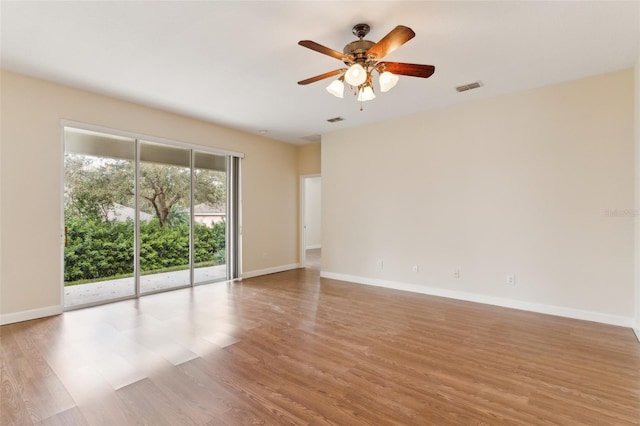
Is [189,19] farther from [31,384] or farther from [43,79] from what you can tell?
[31,384]

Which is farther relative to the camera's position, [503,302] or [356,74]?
[503,302]

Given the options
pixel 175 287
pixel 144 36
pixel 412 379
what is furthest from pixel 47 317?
pixel 412 379

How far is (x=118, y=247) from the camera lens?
4441mm

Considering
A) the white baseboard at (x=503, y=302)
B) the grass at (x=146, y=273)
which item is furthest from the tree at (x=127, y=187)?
the white baseboard at (x=503, y=302)

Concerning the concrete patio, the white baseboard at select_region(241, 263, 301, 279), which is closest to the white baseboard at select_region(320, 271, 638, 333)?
the white baseboard at select_region(241, 263, 301, 279)

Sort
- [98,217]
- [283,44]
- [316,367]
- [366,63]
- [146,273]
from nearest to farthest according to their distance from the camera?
[316,367] → [366,63] → [283,44] → [98,217] → [146,273]

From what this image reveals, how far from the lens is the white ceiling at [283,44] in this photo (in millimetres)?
2389

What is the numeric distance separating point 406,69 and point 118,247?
454 centimetres

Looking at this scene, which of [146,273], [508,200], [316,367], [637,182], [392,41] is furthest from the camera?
[146,273]

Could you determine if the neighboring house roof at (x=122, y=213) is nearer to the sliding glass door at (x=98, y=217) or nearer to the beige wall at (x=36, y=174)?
the sliding glass door at (x=98, y=217)

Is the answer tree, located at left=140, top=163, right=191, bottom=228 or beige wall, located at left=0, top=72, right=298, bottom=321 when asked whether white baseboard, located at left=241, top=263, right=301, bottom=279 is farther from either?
beige wall, located at left=0, top=72, right=298, bottom=321

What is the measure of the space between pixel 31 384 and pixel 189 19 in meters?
3.11

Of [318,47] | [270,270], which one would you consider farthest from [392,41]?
[270,270]

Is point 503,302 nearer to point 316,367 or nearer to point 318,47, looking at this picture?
point 316,367
